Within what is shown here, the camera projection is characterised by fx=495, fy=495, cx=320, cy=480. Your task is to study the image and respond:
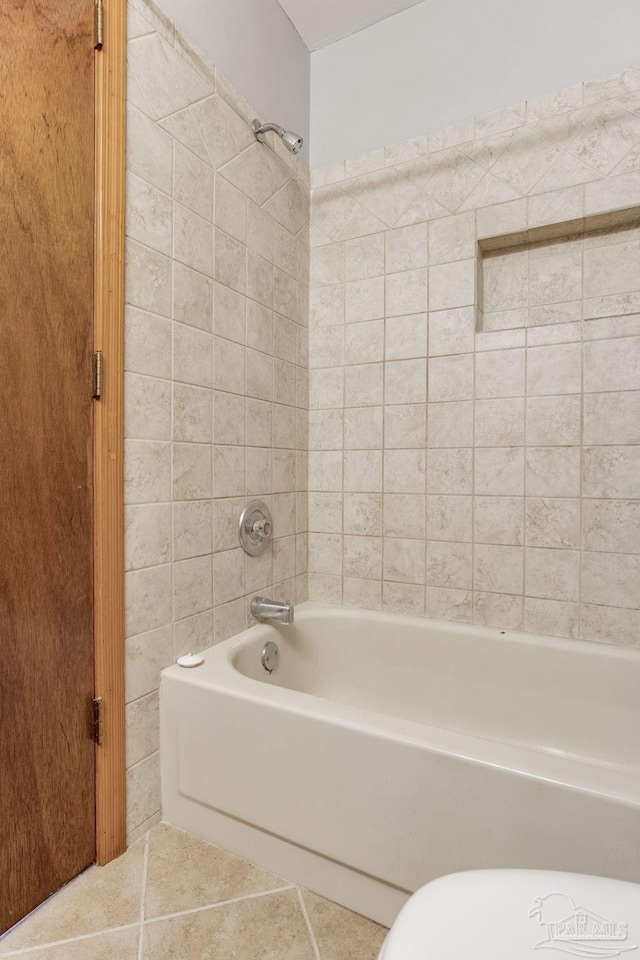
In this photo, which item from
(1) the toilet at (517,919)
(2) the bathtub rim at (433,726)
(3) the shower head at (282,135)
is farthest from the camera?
(3) the shower head at (282,135)

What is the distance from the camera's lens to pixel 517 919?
54 cm

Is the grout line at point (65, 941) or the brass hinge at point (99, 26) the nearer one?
the grout line at point (65, 941)

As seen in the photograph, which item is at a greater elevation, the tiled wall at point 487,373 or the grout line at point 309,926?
the tiled wall at point 487,373

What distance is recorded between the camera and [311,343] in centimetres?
192

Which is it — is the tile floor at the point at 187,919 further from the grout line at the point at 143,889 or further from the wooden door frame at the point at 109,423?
the wooden door frame at the point at 109,423

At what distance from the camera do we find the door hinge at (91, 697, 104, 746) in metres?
1.12

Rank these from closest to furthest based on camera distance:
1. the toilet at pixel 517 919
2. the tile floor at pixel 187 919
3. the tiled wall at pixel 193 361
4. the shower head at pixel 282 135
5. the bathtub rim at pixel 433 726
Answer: the toilet at pixel 517 919 < the bathtub rim at pixel 433 726 < the tile floor at pixel 187 919 < the tiled wall at pixel 193 361 < the shower head at pixel 282 135

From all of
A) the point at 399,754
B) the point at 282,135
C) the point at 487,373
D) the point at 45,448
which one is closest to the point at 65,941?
the point at 399,754

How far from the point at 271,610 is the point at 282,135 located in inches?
56.8

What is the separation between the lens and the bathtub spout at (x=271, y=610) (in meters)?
1.53

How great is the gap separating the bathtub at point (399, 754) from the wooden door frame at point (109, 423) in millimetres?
156

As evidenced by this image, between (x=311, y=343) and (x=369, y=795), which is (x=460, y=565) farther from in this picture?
(x=311, y=343)

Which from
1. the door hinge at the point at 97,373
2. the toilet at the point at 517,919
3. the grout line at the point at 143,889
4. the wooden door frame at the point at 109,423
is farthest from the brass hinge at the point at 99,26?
the grout line at the point at 143,889

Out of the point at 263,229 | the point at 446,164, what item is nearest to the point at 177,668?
the point at 263,229
